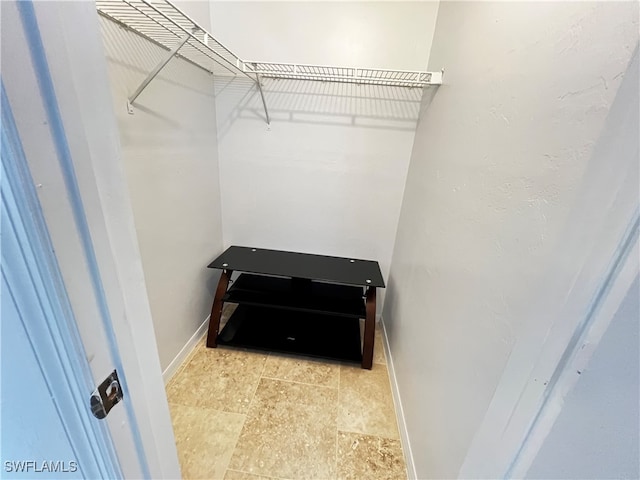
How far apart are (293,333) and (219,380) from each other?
52cm

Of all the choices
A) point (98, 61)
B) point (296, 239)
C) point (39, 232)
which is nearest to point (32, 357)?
point (39, 232)

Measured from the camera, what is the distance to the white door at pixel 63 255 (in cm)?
31

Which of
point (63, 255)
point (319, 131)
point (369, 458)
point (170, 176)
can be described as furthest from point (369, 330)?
point (63, 255)

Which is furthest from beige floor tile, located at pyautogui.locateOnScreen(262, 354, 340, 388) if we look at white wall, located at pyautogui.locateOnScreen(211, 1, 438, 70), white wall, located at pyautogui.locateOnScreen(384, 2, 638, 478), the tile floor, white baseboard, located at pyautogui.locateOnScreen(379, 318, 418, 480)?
white wall, located at pyautogui.locateOnScreen(211, 1, 438, 70)

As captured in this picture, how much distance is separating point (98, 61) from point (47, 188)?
21 centimetres

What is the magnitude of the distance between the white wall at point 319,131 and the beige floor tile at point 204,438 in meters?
1.12

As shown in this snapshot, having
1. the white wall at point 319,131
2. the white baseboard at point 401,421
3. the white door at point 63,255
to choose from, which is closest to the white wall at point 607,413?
the white door at point 63,255

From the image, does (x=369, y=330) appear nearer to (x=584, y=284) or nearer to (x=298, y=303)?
(x=298, y=303)

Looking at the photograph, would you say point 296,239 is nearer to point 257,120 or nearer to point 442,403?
point 257,120

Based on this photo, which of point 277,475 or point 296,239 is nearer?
point 277,475

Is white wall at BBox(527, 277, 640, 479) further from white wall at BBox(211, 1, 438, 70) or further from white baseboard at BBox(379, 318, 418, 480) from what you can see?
white wall at BBox(211, 1, 438, 70)

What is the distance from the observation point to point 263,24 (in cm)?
164

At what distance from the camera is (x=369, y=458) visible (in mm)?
1265

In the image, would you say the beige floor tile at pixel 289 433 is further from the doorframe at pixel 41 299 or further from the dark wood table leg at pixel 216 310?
the doorframe at pixel 41 299
